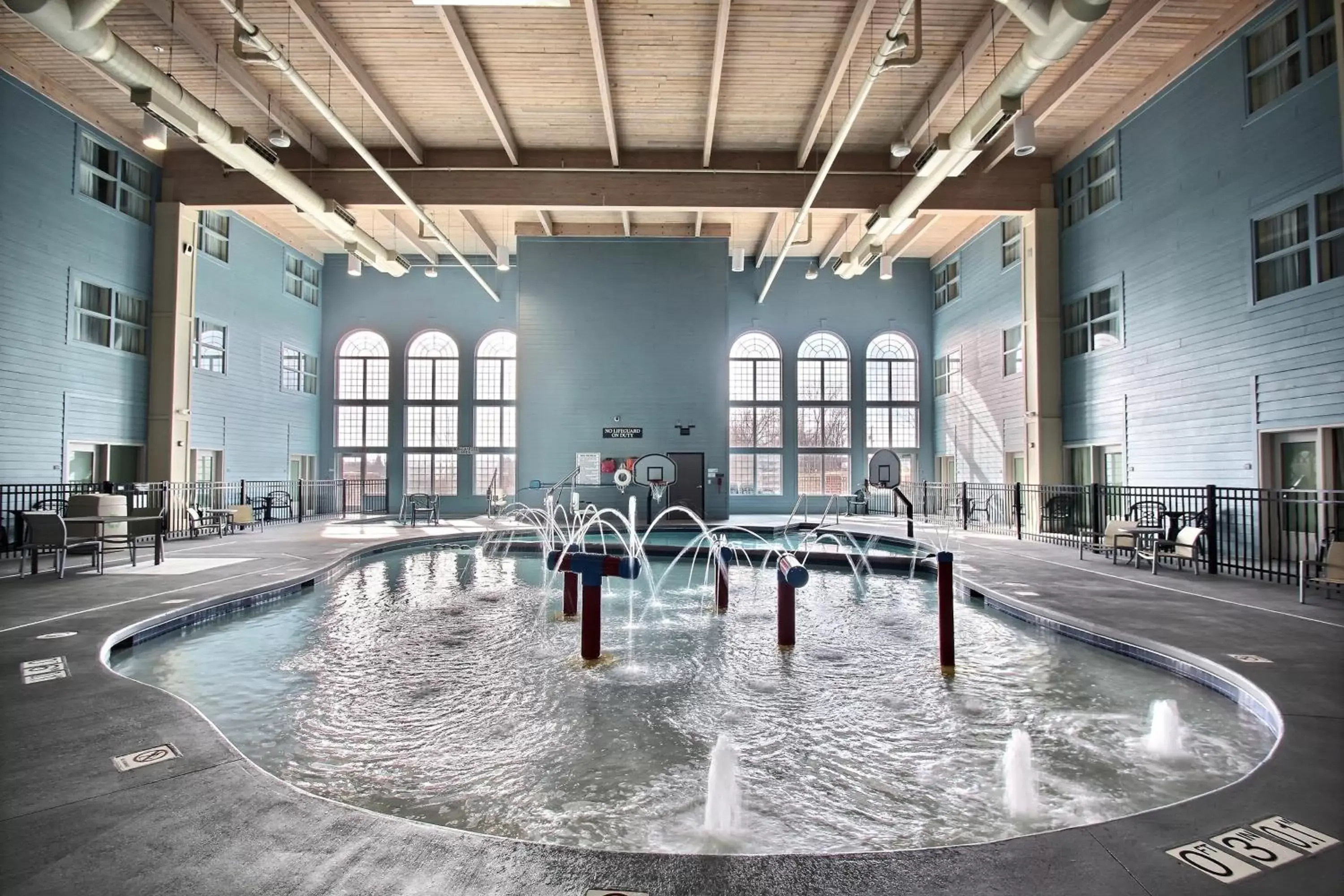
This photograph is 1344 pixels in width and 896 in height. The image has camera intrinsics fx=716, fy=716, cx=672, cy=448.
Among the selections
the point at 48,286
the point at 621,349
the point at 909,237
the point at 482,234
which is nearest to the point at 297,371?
the point at 482,234

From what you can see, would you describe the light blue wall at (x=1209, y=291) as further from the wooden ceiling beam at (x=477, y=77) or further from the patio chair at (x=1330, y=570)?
the wooden ceiling beam at (x=477, y=77)

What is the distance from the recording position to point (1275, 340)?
984cm

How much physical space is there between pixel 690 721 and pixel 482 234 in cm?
1750

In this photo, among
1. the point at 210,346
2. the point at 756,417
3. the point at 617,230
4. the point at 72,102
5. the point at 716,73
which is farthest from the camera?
the point at 756,417

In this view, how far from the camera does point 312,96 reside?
10023mm

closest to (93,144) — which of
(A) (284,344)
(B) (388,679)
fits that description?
(A) (284,344)

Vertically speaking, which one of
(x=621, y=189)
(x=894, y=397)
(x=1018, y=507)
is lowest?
(x=1018, y=507)

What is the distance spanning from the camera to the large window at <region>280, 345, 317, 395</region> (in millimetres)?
20078

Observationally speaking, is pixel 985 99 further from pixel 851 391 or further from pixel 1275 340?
pixel 851 391

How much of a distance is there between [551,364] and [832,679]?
607 inches

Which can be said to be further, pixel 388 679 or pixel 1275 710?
pixel 388 679

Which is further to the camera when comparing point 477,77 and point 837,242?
point 837,242

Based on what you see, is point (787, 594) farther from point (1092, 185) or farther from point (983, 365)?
point (983, 365)

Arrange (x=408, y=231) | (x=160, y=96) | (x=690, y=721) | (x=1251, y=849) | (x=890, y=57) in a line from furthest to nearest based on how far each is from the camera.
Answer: (x=408, y=231) → (x=160, y=96) → (x=890, y=57) → (x=690, y=721) → (x=1251, y=849)
